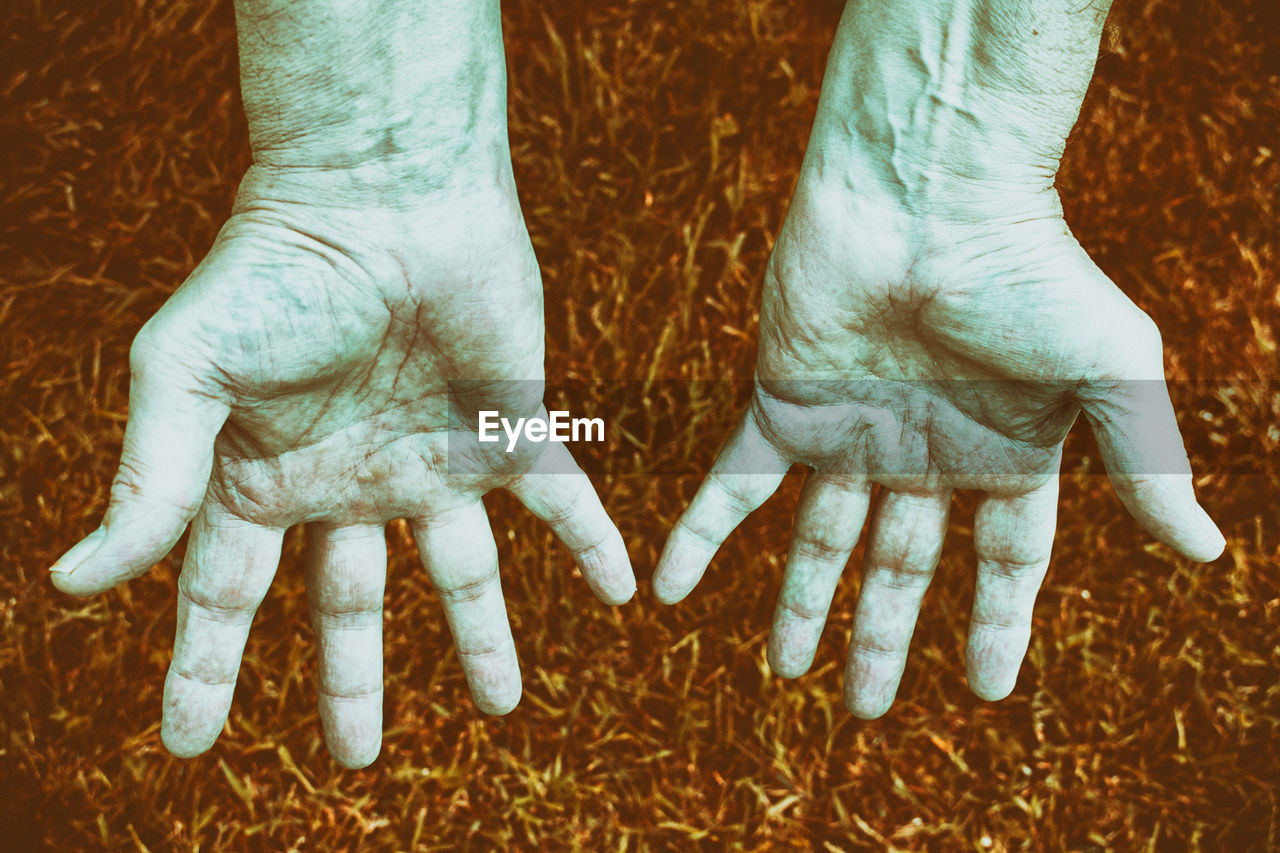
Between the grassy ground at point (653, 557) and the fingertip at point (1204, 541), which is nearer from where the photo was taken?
the fingertip at point (1204, 541)

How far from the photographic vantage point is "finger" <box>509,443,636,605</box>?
5.59 feet

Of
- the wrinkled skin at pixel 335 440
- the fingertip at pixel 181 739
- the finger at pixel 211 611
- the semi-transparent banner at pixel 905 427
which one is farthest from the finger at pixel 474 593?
the fingertip at pixel 181 739

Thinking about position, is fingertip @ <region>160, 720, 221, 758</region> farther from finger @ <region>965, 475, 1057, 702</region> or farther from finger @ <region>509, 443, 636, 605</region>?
finger @ <region>965, 475, 1057, 702</region>

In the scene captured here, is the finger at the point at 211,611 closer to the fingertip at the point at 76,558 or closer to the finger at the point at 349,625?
the finger at the point at 349,625

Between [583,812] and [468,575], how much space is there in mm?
1181

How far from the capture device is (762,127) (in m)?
2.77

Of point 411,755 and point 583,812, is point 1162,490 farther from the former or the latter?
point 411,755

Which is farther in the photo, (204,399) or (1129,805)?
(1129,805)

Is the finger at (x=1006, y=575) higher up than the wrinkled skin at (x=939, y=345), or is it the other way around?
the wrinkled skin at (x=939, y=345)

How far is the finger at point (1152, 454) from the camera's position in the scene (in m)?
1.50

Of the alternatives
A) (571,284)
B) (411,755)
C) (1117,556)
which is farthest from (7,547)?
(1117,556)

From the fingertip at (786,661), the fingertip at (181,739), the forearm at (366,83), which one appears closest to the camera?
the forearm at (366,83)

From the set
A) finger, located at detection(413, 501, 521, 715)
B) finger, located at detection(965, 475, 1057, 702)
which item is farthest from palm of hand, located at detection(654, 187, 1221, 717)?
finger, located at detection(413, 501, 521, 715)

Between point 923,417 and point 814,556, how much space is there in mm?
309
